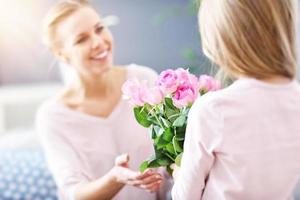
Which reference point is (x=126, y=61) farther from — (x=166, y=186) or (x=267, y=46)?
(x=267, y=46)

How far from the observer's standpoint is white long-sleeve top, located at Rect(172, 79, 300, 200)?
104 cm

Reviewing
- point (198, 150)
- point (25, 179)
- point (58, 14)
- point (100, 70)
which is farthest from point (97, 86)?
point (198, 150)

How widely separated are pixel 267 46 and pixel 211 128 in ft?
0.62

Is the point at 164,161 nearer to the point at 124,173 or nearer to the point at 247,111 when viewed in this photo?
the point at 124,173

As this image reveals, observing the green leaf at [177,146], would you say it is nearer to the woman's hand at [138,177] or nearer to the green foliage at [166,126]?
the green foliage at [166,126]

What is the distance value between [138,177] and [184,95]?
27 cm

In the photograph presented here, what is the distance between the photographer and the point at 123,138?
5.35 ft

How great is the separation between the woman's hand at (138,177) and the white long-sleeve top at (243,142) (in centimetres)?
22

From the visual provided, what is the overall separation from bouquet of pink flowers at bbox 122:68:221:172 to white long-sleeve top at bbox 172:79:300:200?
0.09 m

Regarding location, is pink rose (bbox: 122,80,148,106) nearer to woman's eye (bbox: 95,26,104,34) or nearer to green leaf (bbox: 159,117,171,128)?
green leaf (bbox: 159,117,171,128)

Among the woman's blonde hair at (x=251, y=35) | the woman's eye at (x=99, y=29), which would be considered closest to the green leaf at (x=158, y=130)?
the woman's blonde hair at (x=251, y=35)

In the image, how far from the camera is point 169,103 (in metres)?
1.20

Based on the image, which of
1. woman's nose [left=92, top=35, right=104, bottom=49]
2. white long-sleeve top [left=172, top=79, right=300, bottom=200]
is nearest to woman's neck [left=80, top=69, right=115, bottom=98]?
woman's nose [left=92, top=35, right=104, bottom=49]

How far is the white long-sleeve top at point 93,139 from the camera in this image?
1612mm
